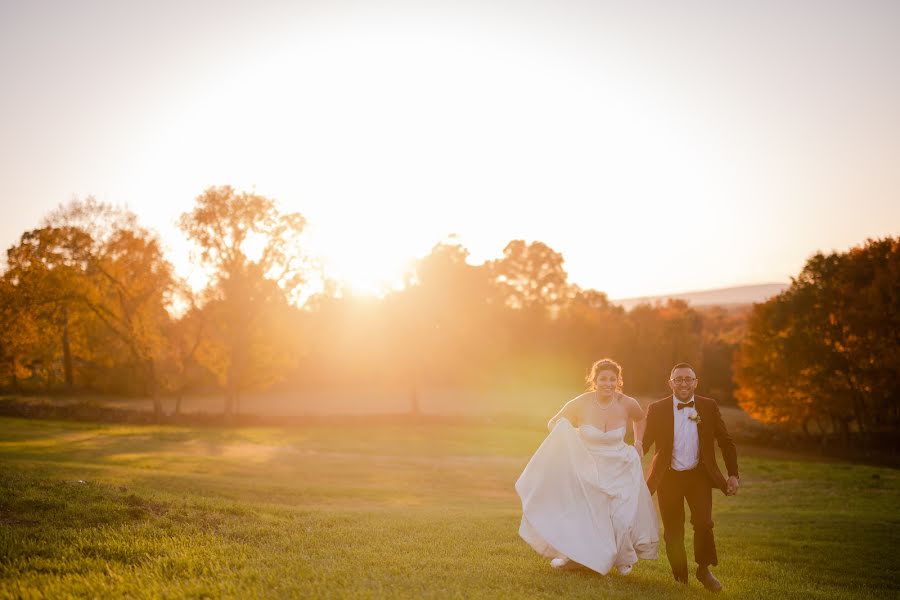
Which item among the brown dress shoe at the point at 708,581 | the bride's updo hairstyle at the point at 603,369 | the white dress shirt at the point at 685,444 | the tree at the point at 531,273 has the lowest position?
the brown dress shoe at the point at 708,581

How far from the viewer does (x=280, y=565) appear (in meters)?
8.08

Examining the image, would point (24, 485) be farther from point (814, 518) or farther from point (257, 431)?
point (257, 431)

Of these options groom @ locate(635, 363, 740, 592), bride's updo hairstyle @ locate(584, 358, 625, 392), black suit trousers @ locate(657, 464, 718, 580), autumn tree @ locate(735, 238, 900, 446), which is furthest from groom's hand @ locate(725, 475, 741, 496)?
autumn tree @ locate(735, 238, 900, 446)

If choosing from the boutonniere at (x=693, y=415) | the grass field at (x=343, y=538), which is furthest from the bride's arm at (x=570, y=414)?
the grass field at (x=343, y=538)

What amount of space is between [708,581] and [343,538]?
5433 mm

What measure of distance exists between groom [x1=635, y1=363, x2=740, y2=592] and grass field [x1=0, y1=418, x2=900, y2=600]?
556mm

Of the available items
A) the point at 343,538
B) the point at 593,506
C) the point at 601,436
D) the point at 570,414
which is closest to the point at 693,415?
the point at 601,436

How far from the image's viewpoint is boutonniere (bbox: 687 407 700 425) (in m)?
8.98

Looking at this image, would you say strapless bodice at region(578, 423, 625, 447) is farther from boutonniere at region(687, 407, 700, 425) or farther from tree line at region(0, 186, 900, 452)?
tree line at region(0, 186, 900, 452)

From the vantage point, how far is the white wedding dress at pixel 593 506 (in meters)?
8.52

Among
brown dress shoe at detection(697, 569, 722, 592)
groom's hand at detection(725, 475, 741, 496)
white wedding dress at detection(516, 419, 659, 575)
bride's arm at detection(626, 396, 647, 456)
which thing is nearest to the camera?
white wedding dress at detection(516, 419, 659, 575)

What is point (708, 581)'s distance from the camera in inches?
349

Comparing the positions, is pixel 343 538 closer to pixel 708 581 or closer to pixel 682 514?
pixel 682 514

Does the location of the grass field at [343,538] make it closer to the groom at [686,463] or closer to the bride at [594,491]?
the bride at [594,491]
